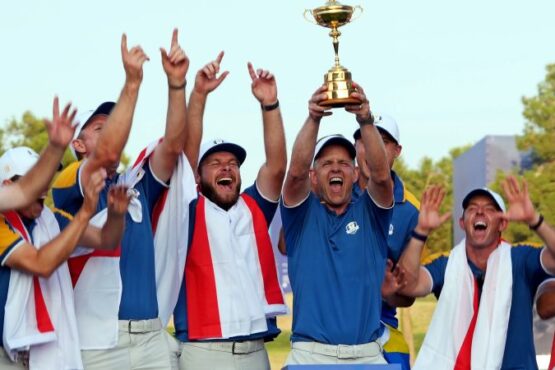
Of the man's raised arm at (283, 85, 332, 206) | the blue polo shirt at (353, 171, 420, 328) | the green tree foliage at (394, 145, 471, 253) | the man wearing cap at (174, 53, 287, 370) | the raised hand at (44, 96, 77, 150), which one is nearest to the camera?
the raised hand at (44, 96, 77, 150)

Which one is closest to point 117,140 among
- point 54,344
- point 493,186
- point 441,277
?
point 54,344

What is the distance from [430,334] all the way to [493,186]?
3308 centimetres

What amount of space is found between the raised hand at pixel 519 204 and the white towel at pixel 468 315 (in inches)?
19.2

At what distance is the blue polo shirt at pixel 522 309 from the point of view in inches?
332

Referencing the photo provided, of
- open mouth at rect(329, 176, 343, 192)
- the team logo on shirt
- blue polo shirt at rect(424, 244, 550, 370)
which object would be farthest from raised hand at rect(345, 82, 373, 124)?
blue polo shirt at rect(424, 244, 550, 370)

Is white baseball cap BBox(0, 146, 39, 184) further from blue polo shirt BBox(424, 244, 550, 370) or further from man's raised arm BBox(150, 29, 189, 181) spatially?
blue polo shirt BBox(424, 244, 550, 370)

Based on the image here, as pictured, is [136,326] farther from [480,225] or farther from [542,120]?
[542,120]

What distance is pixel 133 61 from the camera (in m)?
7.64

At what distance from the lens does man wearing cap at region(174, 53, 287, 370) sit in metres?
8.48

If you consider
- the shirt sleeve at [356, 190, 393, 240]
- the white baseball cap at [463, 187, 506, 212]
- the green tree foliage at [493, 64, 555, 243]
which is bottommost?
the shirt sleeve at [356, 190, 393, 240]

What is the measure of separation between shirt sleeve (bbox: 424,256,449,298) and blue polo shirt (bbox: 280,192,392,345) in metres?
0.61

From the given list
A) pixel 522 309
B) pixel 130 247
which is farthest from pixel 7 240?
pixel 522 309

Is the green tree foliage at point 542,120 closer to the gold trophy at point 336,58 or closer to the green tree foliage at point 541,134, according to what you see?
the green tree foliage at point 541,134

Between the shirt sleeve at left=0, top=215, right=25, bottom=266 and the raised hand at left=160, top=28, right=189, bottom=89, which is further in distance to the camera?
the raised hand at left=160, top=28, right=189, bottom=89
